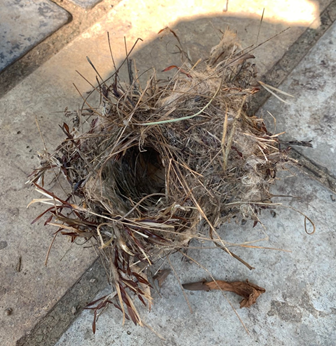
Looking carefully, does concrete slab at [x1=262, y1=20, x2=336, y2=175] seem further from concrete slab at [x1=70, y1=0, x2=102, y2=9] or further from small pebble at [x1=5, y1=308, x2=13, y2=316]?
small pebble at [x1=5, y1=308, x2=13, y2=316]

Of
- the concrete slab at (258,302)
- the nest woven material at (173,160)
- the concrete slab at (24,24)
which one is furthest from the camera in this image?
the concrete slab at (24,24)

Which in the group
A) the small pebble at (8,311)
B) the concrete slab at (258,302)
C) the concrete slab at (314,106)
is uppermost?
the concrete slab at (314,106)

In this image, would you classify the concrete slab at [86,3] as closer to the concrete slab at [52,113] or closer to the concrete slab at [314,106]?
the concrete slab at [52,113]

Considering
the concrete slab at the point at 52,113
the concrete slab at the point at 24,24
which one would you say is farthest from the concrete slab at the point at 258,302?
A: the concrete slab at the point at 24,24

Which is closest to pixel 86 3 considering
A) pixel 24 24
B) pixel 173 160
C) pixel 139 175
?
pixel 24 24

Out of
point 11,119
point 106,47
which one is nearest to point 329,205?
point 106,47

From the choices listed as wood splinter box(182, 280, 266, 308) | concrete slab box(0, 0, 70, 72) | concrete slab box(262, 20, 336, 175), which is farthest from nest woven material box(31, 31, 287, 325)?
concrete slab box(0, 0, 70, 72)

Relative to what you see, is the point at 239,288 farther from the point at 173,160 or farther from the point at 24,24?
the point at 24,24
